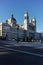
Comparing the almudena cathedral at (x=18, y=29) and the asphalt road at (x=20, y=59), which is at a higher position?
the almudena cathedral at (x=18, y=29)

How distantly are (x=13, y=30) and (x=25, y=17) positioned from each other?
20.8 metres

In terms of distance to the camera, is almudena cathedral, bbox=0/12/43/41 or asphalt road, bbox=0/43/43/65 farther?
almudena cathedral, bbox=0/12/43/41

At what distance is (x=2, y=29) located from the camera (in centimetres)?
12862

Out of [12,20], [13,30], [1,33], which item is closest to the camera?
[1,33]

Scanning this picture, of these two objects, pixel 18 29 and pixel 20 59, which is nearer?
pixel 20 59

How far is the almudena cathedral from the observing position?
431 feet

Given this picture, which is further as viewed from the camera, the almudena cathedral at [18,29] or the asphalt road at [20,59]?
the almudena cathedral at [18,29]

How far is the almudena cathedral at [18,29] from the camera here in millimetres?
131400

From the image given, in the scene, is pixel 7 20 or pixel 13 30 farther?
pixel 7 20

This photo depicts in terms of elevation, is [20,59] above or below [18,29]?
below

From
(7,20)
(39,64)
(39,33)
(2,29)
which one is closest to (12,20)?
(7,20)

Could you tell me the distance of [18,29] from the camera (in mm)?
149125

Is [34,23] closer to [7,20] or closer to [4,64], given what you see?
[7,20]

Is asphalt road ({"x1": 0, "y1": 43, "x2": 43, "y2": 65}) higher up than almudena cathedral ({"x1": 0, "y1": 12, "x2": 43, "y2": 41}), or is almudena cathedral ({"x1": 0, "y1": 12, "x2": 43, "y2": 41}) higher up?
almudena cathedral ({"x1": 0, "y1": 12, "x2": 43, "y2": 41})
